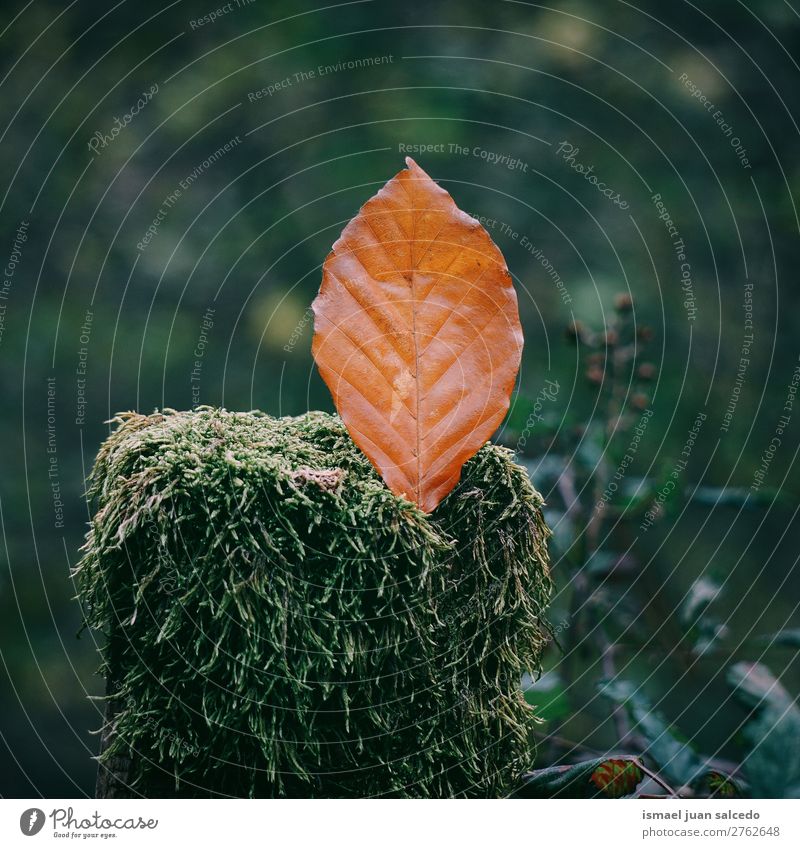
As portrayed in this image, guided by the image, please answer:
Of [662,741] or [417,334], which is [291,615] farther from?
[662,741]

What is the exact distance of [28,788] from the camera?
129cm

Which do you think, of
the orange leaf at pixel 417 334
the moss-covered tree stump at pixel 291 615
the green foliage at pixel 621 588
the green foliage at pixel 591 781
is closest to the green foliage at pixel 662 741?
the green foliage at pixel 621 588

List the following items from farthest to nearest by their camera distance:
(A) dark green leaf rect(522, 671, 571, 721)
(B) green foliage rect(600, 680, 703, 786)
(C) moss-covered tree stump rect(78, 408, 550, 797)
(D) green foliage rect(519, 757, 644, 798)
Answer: (A) dark green leaf rect(522, 671, 571, 721), (B) green foliage rect(600, 680, 703, 786), (D) green foliage rect(519, 757, 644, 798), (C) moss-covered tree stump rect(78, 408, 550, 797)

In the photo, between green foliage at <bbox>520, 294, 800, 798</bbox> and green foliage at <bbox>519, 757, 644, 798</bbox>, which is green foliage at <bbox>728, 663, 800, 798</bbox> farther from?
green foliage at <bbox>519, 757, 644, 798</bbox>

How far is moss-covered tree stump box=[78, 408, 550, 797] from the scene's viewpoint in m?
0.60

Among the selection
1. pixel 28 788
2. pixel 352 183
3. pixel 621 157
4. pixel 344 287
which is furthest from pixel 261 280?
pixel 28 788

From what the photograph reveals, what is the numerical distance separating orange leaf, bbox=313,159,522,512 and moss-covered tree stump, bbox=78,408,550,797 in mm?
30

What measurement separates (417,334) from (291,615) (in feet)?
0.79

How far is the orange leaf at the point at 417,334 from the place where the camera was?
2.19 ft

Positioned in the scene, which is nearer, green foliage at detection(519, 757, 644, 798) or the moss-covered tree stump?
the moss-covered tree stump

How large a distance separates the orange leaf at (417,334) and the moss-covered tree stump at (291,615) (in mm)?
30

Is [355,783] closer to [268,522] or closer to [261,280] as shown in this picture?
[268,522]

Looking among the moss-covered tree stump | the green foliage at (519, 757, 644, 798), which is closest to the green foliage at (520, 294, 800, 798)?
the green foliage at (519, 757, 644, 798)

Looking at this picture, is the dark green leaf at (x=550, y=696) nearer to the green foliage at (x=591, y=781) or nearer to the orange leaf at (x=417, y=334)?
the green foliage at (x=591, y=781)
